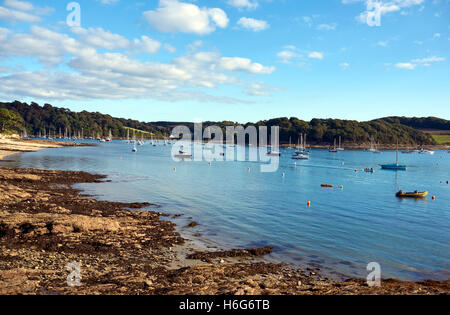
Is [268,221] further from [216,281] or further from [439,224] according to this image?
[439,224]

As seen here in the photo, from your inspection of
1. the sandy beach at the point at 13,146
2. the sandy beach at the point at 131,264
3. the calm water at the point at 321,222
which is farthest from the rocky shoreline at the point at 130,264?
the sandy beach at the point at 13,146

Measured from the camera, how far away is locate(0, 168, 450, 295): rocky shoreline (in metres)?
13.2

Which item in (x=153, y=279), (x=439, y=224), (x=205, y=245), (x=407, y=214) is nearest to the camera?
(x=153, y=279)

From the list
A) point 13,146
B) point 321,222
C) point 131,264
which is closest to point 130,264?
point 131,264

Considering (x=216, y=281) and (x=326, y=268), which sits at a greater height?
(x=216, y=281)

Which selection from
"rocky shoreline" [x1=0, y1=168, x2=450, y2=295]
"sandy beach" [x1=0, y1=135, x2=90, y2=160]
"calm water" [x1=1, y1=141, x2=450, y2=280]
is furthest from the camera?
"sandy beach" [x1=0, y1=135, x2=90, y2=160]

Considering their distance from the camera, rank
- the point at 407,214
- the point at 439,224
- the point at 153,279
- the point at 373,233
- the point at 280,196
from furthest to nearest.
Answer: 1. the point at 280,196
2. the point at 407,214
3. the point at 439,224
4. the point at 373,233
5. the point at 153,279

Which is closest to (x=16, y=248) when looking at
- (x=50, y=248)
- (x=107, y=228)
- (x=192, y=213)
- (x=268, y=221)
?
(x=50, y=248)

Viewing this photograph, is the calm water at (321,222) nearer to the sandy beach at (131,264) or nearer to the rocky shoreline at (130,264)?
the sandy beach at (131,264)

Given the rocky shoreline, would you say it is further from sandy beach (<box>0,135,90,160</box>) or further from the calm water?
sandy beach (<box>0,135,90,160</box>)

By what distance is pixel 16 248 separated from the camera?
698 inches

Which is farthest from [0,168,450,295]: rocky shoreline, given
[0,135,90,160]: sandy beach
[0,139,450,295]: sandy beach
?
[0,135,90,160]: sandy beach

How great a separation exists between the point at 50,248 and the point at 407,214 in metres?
40.2

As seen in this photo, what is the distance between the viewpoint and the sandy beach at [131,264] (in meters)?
13.2
